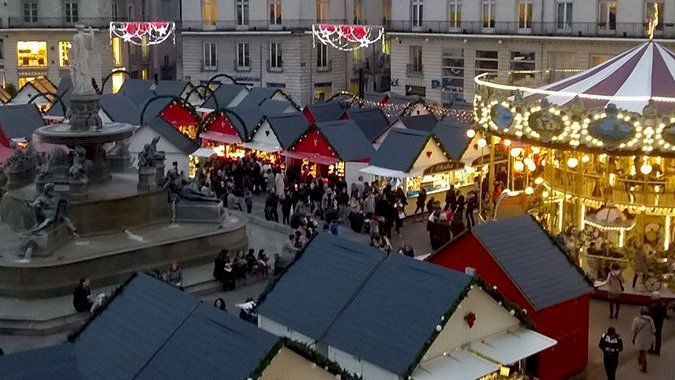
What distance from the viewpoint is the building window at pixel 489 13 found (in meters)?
46.8

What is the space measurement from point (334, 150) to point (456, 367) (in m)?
17.9

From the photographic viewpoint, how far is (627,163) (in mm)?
22750

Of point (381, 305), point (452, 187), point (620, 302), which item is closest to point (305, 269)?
point (381, 305)

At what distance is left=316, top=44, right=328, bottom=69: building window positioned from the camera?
184 feet

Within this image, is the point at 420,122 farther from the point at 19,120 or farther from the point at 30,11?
the point at 30,11

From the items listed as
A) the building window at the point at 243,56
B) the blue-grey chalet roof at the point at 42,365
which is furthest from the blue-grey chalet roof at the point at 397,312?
the building window at the point at 243,56

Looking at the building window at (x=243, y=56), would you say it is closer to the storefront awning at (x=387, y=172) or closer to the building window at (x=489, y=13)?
the building window at (x=489, y=13)

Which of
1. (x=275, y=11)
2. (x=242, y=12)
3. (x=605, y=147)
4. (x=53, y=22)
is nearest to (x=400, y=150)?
(x=605, y=147)

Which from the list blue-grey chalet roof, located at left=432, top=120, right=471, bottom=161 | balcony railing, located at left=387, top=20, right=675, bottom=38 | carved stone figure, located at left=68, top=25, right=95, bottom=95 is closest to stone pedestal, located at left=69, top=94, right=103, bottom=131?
carved stone figure, located at left=68, top=25, right=95, bottom=95

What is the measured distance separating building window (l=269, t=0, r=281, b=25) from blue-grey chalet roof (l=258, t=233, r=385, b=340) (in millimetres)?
43045

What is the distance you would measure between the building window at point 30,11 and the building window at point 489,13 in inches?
1220

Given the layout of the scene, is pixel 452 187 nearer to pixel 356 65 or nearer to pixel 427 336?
pixel 427 336

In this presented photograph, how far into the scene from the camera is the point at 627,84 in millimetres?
22484

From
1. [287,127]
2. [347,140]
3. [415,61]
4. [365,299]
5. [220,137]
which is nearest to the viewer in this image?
[365,299]
